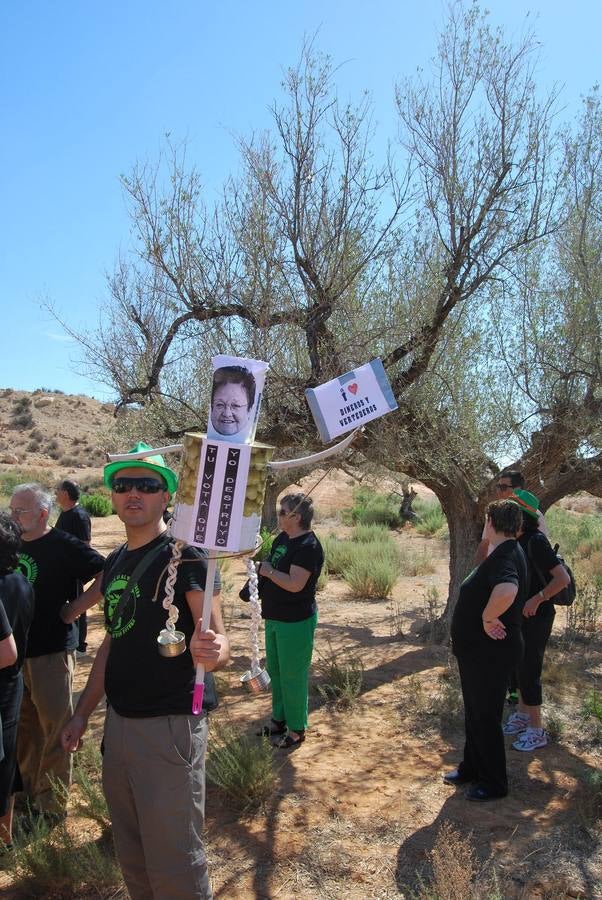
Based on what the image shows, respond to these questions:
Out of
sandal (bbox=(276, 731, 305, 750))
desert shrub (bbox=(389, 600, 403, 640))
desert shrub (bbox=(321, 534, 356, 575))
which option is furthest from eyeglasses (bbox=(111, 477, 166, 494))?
desert shrub (bbox=(321, 534, 356, 575))

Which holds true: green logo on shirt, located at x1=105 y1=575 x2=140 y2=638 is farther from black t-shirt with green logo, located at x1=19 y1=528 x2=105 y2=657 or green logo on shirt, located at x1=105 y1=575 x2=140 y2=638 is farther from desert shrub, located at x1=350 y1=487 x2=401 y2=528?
desert shrub, located at x1=350 y1=487 x2=401 y2=528

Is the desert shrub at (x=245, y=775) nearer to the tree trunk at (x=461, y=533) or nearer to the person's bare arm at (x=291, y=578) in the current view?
the person's bare arm at (x=291, y=578)

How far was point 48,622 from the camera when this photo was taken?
14.1 ft

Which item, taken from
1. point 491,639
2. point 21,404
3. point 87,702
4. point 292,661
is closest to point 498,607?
point 491,639

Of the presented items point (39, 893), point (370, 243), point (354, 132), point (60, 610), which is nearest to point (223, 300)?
point (370, 243)

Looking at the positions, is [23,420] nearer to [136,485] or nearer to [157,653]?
[136,485]

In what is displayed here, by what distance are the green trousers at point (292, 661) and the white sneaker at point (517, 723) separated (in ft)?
5.34

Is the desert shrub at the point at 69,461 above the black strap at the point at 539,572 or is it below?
above

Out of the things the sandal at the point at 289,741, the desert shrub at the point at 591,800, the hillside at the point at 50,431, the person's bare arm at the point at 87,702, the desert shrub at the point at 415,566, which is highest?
the hillside at the point at 50,431

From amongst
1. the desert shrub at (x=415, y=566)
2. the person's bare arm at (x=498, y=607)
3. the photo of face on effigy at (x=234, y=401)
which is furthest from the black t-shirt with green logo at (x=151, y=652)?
the desert shrub at (x=415, y=566)

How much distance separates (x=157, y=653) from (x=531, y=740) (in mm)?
3702

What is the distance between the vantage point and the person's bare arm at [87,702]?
3135 mm

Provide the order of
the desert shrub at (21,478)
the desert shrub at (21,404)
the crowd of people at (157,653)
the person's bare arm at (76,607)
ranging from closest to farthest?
the crowd of people at (157,653) < the person's bare arm at (76,607) < the desert shrub at (21,478) < the desert shrub at (21,404)

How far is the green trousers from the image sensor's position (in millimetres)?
5234
